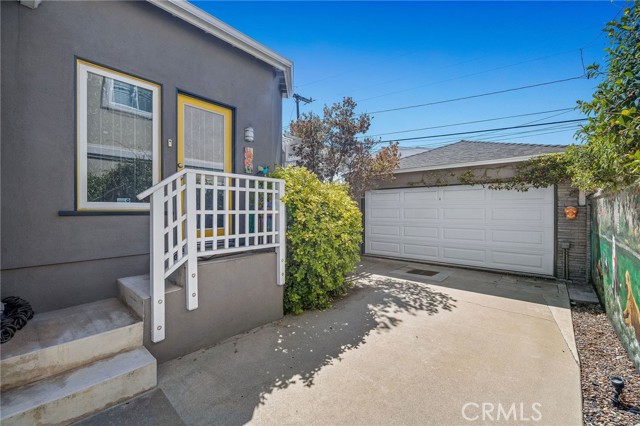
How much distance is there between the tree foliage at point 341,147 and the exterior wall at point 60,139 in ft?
11.9

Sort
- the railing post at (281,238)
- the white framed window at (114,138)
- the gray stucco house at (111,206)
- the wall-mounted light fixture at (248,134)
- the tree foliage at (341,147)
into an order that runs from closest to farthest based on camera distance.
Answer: the gray stucco house at (111,206) → the white framed window at (114,138) → the railing post at (281,238) → the wall-mounted light fixture at (248,134) → the tree foliage at (341,147)

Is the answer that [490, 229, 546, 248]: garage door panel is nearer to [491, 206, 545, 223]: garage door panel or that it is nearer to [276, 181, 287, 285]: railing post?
[491, 206, 545, 223]: garage door panel

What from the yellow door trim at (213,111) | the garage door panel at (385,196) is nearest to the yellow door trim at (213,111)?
the yellow door trim at (213,111)

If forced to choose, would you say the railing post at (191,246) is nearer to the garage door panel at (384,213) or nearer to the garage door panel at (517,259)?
the garage door panel at (384,213)

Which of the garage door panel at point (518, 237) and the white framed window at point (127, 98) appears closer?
the white framed window at point (127, 98)

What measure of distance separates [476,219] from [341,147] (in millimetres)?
3974

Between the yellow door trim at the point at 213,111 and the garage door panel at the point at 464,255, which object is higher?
the yellow door trim at the point at 213,111

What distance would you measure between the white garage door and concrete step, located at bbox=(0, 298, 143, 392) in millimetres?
7187

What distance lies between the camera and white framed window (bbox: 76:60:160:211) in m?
3.17

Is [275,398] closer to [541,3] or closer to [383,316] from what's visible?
[383,316]

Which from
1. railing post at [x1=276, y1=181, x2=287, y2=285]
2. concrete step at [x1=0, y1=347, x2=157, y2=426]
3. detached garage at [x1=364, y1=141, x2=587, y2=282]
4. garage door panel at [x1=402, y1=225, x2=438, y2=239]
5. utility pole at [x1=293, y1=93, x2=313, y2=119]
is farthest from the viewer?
utility pole at [x1=293, y1=93, x2=313, y2=119]

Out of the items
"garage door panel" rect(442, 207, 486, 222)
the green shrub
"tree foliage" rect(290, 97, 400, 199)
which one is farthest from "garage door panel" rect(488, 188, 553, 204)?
the green shrub

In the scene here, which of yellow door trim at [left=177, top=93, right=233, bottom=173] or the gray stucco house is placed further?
yellow door trim at [left=177, top=93, right=233, bottom=173]

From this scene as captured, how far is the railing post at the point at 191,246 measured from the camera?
2.78 metres
